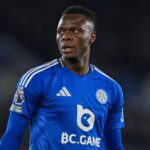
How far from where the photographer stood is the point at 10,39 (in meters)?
10.3

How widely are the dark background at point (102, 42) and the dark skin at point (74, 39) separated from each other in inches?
191

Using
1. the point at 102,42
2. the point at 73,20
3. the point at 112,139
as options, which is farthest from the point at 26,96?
the point at 102,42

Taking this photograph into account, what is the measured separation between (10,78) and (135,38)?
2990mm

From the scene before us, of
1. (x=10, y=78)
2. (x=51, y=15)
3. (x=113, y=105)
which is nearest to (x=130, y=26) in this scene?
(x=51, y=15)

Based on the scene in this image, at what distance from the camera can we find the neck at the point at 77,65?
4.26m

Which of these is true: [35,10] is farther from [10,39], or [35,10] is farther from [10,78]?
[10,78]

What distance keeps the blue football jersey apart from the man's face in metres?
0.16

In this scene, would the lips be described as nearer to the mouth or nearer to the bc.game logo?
the mouth

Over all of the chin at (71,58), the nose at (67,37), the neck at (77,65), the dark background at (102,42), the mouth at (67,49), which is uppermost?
the dark background at (102,42)

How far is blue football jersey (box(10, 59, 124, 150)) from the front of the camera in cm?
397

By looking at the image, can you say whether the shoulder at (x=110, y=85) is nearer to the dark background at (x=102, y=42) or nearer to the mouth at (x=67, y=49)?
the mouth at (x=67, y=49)

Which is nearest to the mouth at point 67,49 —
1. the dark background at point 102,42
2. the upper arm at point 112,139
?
the upper arm at point 112,139

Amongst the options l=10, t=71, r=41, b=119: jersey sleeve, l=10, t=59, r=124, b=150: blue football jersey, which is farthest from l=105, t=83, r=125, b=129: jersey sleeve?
l=10, t=71, r=41, b=119: jersey sleeve

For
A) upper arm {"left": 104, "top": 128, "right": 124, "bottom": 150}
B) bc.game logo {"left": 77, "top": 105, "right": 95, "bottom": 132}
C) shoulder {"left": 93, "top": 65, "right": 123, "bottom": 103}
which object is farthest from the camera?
upper arm {"left": 104, "top": 128, "right": 124, "bottom": 150}
